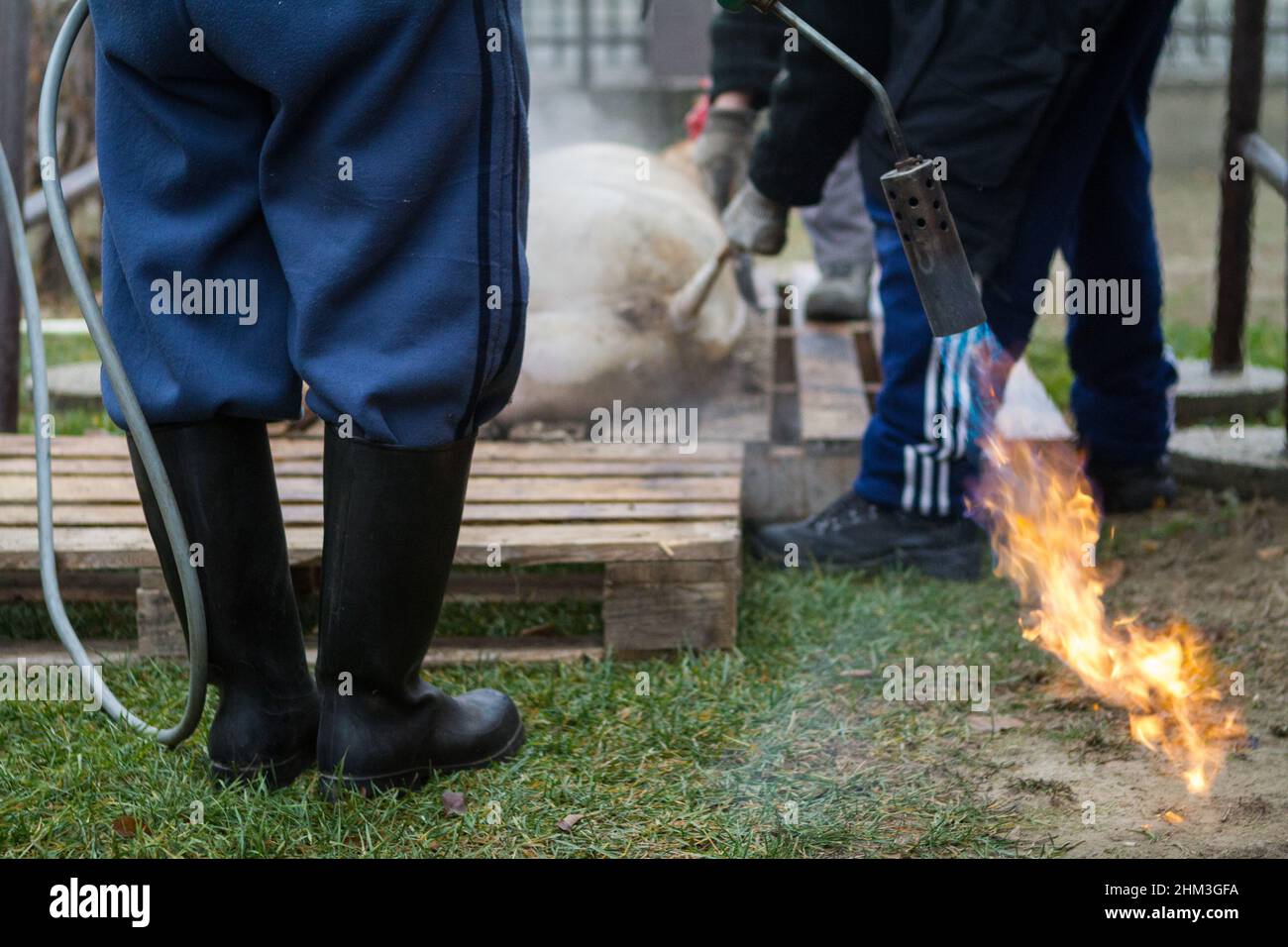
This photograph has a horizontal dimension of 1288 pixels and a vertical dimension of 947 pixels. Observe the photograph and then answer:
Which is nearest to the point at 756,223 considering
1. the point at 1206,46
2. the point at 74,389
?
the point at 74,389

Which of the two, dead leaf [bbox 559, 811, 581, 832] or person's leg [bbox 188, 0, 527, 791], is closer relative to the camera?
person's leg [bbox 188, 0, 527, 791]

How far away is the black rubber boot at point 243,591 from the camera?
1.81m

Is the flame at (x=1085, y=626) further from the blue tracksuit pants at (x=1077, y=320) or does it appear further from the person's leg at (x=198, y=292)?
the person's leg at (x=198, y=292)

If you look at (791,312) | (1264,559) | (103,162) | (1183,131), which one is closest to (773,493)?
(1264,559)

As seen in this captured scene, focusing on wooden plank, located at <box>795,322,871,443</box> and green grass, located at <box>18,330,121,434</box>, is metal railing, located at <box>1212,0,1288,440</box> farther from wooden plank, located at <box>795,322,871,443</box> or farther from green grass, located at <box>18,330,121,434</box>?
green grass, located at <box>18,330,121,434</box>

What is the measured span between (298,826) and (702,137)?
2.65 meters

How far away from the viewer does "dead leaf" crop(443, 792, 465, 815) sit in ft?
6.23

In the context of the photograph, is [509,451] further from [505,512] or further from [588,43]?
[588,43]

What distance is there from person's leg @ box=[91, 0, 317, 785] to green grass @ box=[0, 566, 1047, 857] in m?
0.28

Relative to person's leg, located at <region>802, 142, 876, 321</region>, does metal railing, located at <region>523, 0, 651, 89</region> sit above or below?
above

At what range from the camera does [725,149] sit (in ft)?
13.1

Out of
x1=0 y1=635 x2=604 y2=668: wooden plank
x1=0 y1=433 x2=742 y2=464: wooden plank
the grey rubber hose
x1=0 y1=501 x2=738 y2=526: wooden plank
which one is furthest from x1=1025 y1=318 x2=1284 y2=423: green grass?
the grey rubber hose

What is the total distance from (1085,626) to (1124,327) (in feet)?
3.56

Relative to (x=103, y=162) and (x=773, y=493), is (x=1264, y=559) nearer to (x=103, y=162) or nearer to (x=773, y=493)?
(x=773, y=493)
